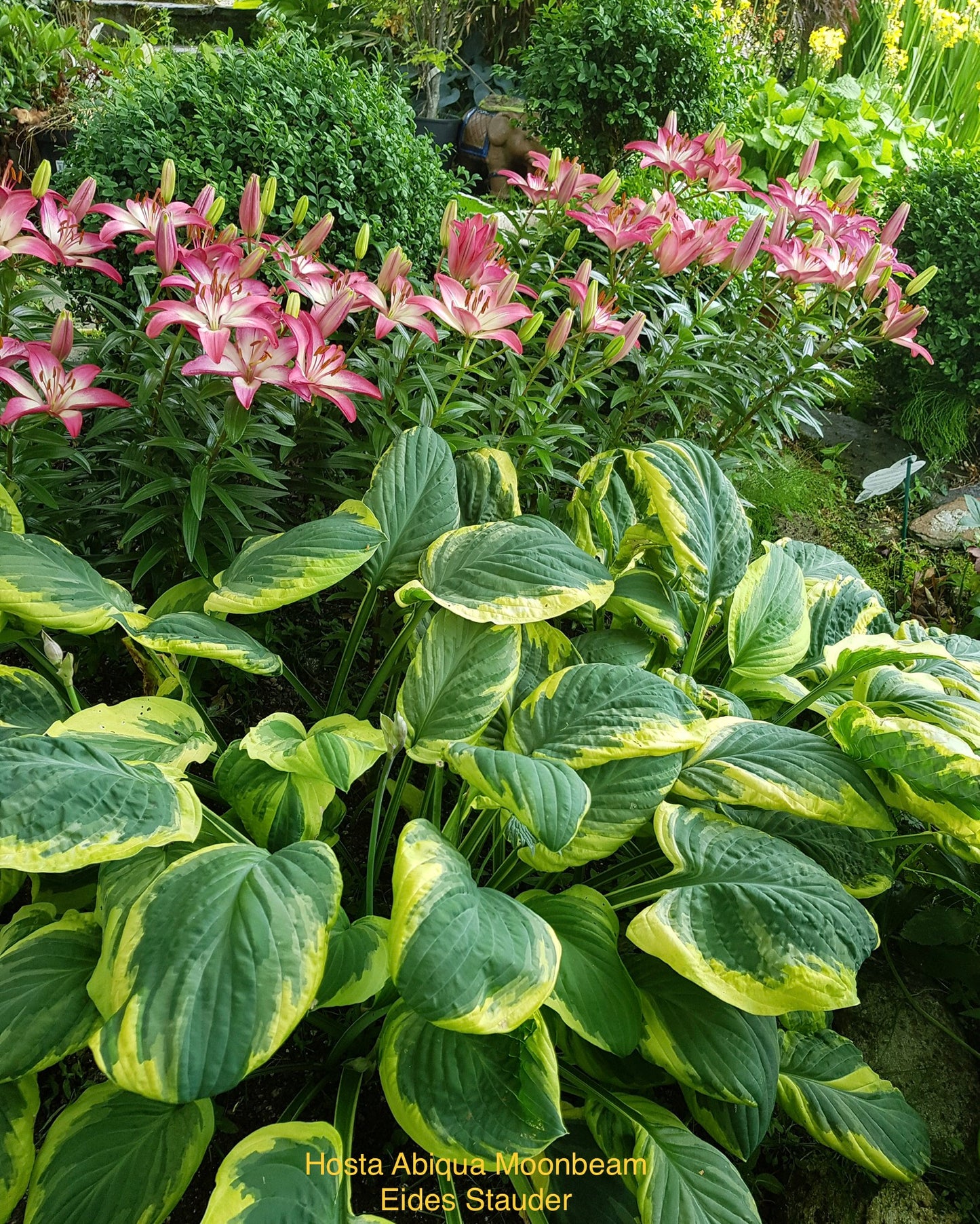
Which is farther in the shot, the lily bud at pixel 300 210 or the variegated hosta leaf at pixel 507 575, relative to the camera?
the lily bud at pixel 300 210

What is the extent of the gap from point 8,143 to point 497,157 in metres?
2.50

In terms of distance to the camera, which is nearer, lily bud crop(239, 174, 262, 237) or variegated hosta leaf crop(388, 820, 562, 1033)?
variegated hosta leaf crop(388, 820, 562, 1033)

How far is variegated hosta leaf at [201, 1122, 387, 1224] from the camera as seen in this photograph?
0.86 meters

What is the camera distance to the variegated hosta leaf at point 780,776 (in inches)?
40.9

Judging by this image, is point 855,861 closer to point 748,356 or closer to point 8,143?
point 748,356

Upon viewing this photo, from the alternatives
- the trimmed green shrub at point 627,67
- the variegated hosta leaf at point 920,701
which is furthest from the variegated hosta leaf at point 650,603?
the trimmed green shrub at point 627,67

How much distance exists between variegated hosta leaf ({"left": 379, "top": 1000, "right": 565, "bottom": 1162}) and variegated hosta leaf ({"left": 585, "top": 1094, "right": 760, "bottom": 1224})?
177 mm

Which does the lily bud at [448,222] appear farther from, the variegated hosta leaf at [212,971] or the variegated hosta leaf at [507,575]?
the variegated hosta leaf at [212,971]

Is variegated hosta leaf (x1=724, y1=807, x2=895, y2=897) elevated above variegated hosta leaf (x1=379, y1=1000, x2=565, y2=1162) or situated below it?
above

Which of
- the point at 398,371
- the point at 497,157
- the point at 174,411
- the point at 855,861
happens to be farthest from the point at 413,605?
the point at 497,157

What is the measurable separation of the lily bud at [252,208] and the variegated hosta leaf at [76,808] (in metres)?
0.89

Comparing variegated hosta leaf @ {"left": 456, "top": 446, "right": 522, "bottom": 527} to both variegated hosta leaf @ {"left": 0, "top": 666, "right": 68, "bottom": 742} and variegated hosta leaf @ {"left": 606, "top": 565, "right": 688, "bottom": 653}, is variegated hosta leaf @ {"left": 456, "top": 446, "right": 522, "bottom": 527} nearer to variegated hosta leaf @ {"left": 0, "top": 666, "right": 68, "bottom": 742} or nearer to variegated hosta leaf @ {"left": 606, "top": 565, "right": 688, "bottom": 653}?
variegated hosta leaf @ {"left": 606, "top": 565, "right": 688, "bottom": 653}

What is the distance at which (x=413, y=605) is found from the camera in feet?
4.88

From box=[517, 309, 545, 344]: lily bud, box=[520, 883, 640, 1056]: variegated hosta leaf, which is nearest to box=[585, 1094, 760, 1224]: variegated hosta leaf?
box=[520, 883, 640, 1056]: variegated hosta leaf
